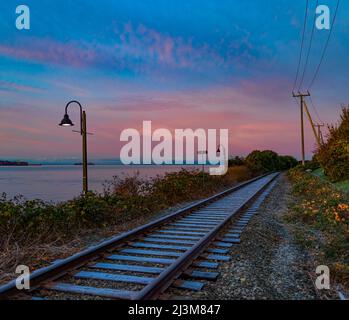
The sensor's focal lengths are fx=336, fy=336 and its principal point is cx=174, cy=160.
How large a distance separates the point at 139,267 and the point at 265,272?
1986 mm

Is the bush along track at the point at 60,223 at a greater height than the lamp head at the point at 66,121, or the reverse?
the lamp head at the point at 66,121

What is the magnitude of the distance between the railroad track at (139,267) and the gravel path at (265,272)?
223 millimetres

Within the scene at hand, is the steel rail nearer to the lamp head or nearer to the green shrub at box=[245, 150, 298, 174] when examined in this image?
the lamp head

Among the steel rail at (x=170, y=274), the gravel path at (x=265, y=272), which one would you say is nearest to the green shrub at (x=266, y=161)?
the gravel path at (x=265, y=272)

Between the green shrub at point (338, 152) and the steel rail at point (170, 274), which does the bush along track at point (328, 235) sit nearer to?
the steel rail at point (170, 274)

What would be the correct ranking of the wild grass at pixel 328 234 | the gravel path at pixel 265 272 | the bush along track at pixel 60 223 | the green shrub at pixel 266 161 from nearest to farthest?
the gravel path at pixel 265 272
the wild grass at pixel 328 234
the bush along track at pixel 60 223
the green shrub at pixel 266 161

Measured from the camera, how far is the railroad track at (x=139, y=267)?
13.9 feet

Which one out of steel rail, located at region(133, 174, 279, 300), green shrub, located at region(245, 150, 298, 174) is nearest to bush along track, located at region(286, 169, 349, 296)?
steel rail, located at region(133, 174, 279, 300)

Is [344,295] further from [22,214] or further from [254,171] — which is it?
[254,171]

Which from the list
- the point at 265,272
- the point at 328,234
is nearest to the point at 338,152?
the point at 328,234

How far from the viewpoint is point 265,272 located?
5297 mm

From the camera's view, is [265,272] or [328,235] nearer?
[265,272]

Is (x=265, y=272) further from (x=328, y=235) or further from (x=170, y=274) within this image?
(x=328, y=235)

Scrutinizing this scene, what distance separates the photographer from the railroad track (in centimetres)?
423
